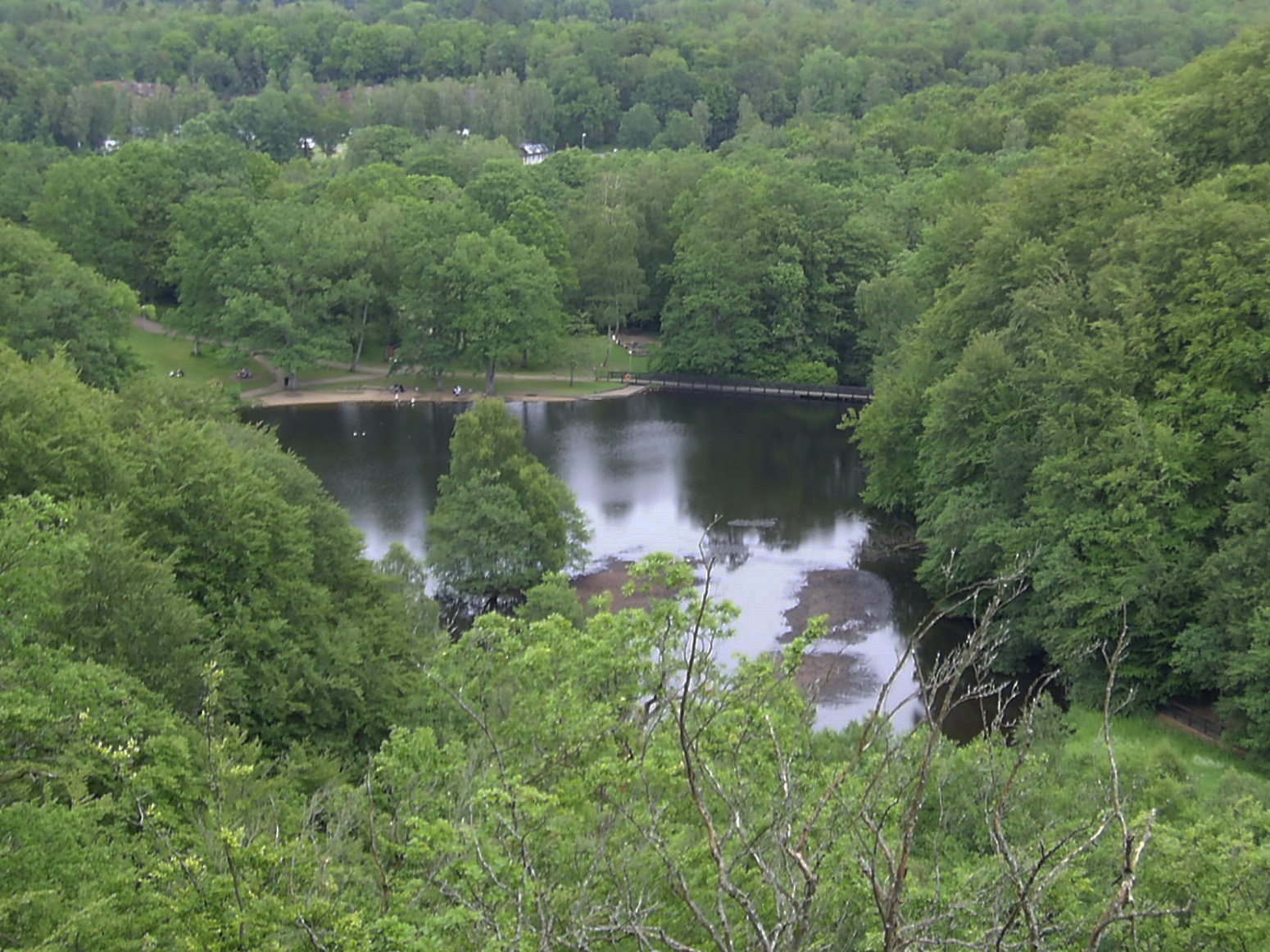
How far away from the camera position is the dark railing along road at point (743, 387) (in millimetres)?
50406

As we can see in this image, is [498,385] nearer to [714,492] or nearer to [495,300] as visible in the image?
[495,300]

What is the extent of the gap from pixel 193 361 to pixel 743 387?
76.0ft

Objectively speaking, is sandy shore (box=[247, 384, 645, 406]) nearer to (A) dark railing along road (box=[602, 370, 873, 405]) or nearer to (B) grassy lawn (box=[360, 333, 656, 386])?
(A) dark railing along road (box=[602, 370, 873, 405])

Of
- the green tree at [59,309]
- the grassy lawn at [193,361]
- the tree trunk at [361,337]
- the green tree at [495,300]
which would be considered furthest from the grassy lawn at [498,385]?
the green tree at [59,309]

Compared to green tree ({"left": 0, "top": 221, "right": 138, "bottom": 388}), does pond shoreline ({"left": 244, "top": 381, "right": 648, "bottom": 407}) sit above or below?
below

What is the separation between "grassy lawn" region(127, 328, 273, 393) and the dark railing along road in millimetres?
14520

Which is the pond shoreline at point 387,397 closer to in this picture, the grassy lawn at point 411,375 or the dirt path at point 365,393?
the dirt path at point 365,393

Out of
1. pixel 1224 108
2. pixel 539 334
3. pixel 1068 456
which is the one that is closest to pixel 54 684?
pixel 1068 456

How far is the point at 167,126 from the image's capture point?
84.3 m

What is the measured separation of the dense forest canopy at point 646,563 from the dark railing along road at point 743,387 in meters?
0.69

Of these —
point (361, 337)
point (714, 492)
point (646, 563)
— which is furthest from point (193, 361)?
point (646, 563)

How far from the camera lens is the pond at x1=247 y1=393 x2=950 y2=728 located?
98.6 feet

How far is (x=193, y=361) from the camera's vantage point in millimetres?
54531

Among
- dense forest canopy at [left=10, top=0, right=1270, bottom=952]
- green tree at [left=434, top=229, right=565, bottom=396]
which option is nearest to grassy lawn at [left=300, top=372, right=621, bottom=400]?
green tree at [left=434, top=229, right=565, bottom=396]
